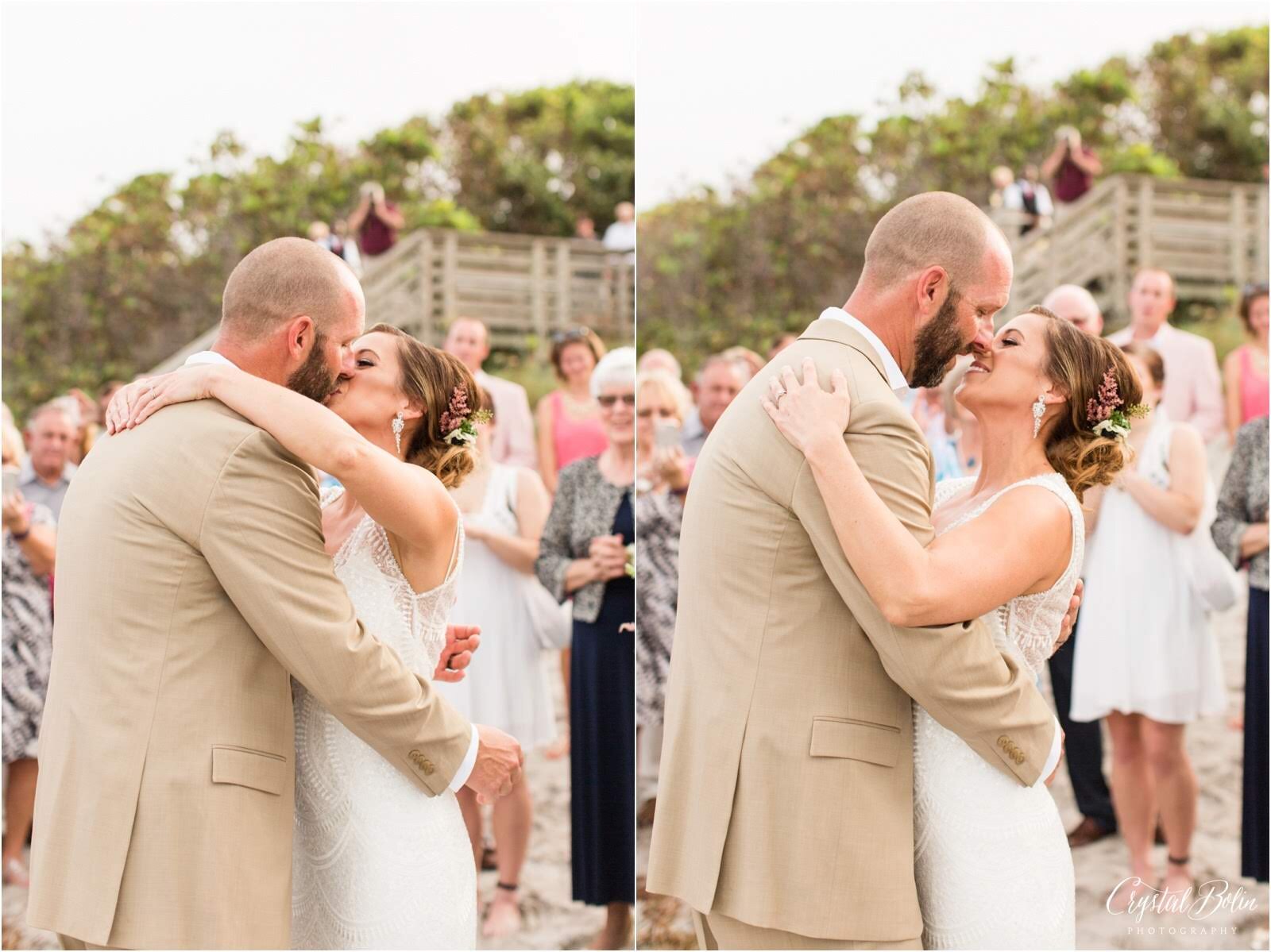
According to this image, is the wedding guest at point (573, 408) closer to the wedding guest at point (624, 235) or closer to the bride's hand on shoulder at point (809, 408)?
the bride's hand on shoulder at point (809, 408)

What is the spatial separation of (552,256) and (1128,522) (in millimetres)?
9839

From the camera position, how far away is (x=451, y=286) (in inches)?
518

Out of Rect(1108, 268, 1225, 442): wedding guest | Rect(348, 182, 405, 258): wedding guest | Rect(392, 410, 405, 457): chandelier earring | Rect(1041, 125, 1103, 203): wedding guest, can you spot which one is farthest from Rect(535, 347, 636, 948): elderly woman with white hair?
Rect(1041, 125, 1103, 203): wedding guest

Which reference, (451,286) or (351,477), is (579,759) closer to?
(351,477)

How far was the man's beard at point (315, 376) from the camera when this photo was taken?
94.9 inches

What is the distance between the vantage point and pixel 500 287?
44.7ft

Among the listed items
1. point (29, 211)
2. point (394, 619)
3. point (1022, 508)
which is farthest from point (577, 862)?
point (29, 211)

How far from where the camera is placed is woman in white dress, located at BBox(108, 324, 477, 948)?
2195 millimetres

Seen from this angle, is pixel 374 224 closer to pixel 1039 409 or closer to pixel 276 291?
pixel 276 291

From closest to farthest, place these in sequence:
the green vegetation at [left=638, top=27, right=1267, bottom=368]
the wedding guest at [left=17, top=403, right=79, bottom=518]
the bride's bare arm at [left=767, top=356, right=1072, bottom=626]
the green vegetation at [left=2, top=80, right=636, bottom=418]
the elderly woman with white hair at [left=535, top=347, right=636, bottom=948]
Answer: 1. the bride's bare arm at [left=767, top=356, right=1072, bottom=626]
2. the elderly woman with white hair at [left=535, top=347, right=636, bottom=948]
3. the wedding guest at [left=17, top=403, right=79, bottom=518]
4. the green vegetation at [left=2, top=80, right=636, bottom=418]
5. the green vegetation at [left=638, top=27, right=1267, bottom=368]

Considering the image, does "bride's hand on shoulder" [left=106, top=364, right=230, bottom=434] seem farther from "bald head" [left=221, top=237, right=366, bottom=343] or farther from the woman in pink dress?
the woman in pink dress

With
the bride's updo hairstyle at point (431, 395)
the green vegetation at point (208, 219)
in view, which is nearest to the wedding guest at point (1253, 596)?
the bride's updo hairstyle at point (431, 395)

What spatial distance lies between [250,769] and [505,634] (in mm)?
2778

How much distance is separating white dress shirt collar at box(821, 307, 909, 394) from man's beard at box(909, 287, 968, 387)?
0.05 metres
